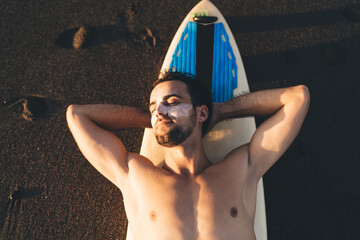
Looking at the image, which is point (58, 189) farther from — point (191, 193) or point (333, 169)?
point (333, 169)

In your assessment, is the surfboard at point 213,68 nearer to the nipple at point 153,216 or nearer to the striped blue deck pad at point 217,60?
the striped blue deck pad at point 217,60

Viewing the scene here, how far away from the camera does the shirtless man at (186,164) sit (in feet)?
4.50

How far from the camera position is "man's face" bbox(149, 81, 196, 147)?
1.39 meters

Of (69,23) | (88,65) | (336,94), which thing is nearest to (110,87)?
(88,65)

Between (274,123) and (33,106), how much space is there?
214cm

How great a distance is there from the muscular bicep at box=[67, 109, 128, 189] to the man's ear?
56cm

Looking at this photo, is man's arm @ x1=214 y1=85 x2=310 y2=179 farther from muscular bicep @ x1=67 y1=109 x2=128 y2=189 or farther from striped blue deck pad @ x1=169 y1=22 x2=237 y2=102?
muscular bicep @ x1=67 y1=109 x2=128 y2=189

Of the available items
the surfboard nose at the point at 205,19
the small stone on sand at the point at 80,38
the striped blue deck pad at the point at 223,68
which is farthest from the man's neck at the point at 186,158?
the small stone on sand at the point at 80,38

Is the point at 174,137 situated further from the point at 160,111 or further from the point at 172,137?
the point at 160,111

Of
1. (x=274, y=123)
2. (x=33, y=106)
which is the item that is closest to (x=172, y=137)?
(x=274, y=123)

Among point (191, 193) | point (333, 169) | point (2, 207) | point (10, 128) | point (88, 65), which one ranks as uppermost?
point (88, 65)

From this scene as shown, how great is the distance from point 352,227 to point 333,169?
1.59 ft

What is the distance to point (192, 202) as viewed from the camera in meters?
1.42

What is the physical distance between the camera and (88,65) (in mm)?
2309
